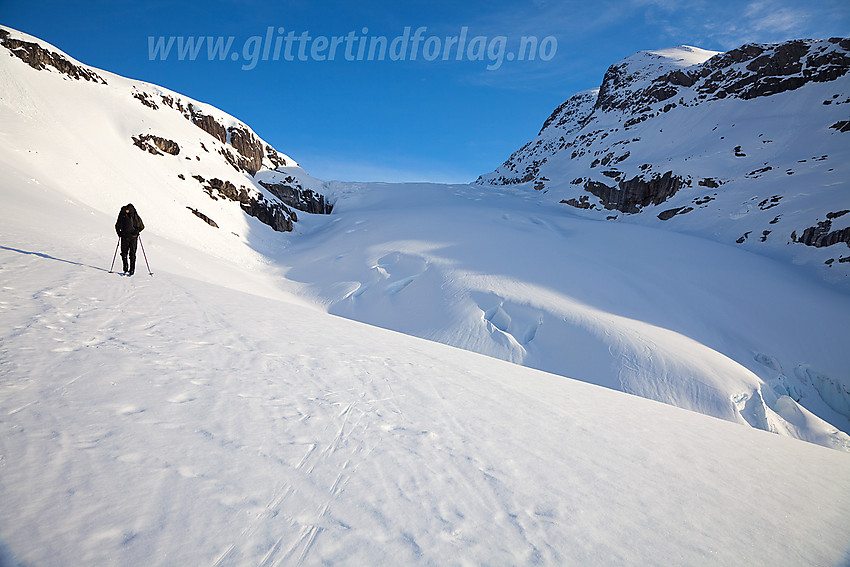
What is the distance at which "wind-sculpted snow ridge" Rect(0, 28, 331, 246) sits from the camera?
20.0m

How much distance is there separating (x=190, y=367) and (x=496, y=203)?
127 feet

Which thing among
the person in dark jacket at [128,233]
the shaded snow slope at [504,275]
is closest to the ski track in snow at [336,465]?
the person in dark jacket at [128,233]

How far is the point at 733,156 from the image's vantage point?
1363 inches

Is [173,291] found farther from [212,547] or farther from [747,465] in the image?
[747,465]

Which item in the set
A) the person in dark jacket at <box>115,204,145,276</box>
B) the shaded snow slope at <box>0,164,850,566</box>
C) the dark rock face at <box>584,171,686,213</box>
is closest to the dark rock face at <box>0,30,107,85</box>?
the person in dark jacket at <box>115,204,145,276</box>

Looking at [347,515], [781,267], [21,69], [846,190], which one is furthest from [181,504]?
[21,69]

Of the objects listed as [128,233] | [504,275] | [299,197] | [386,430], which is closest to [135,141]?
[299,197]

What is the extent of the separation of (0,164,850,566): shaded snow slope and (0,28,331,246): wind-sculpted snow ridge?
794 inches

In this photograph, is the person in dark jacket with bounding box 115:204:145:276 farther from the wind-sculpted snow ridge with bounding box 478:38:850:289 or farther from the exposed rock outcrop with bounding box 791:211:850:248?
the exposed rock outcrop with bounding box 791:211:850:248

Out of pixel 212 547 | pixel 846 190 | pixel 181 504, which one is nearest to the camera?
pixel 212 547

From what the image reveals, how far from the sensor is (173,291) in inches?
290

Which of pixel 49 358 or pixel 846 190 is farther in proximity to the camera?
pixel 846 190

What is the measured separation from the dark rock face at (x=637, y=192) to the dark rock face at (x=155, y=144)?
46.6 meters

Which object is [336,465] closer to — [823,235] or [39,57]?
[823,235]
